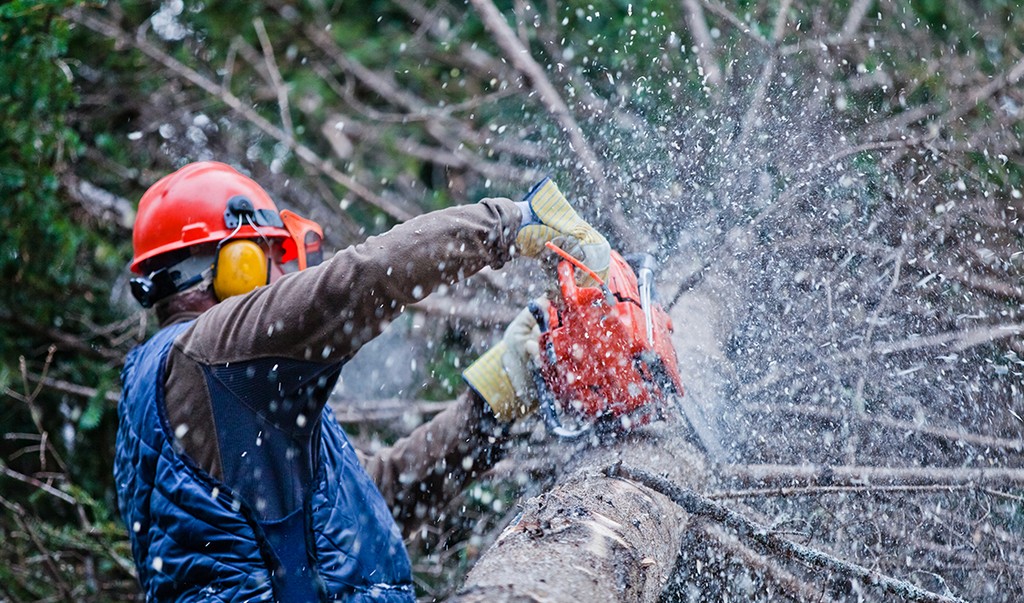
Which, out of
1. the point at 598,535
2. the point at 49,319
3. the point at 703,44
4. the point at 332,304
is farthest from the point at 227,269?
the point at 703,44

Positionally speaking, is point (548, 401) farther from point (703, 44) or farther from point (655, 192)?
point (703, 44)

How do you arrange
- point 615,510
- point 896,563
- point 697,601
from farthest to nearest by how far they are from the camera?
point 896,563
point 697,601
point 615,510

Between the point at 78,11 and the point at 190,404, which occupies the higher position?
the point at 78,11

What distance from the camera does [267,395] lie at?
2.26 meters

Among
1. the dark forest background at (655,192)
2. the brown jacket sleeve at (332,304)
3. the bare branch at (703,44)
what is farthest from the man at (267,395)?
the bare branch at (703,44)

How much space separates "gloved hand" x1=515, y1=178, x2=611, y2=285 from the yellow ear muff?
80 centimetres

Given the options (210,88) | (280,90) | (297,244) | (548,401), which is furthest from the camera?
(280,90)

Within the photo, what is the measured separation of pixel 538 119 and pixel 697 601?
2618 millimetres

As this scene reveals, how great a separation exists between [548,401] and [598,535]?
64 cm

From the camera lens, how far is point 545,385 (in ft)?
8.30

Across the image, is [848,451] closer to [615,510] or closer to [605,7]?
[615,510]

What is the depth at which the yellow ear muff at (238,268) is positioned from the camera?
2.58 m

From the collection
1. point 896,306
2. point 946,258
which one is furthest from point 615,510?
Answer: point 946,258

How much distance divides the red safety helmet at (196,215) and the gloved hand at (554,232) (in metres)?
0.85
